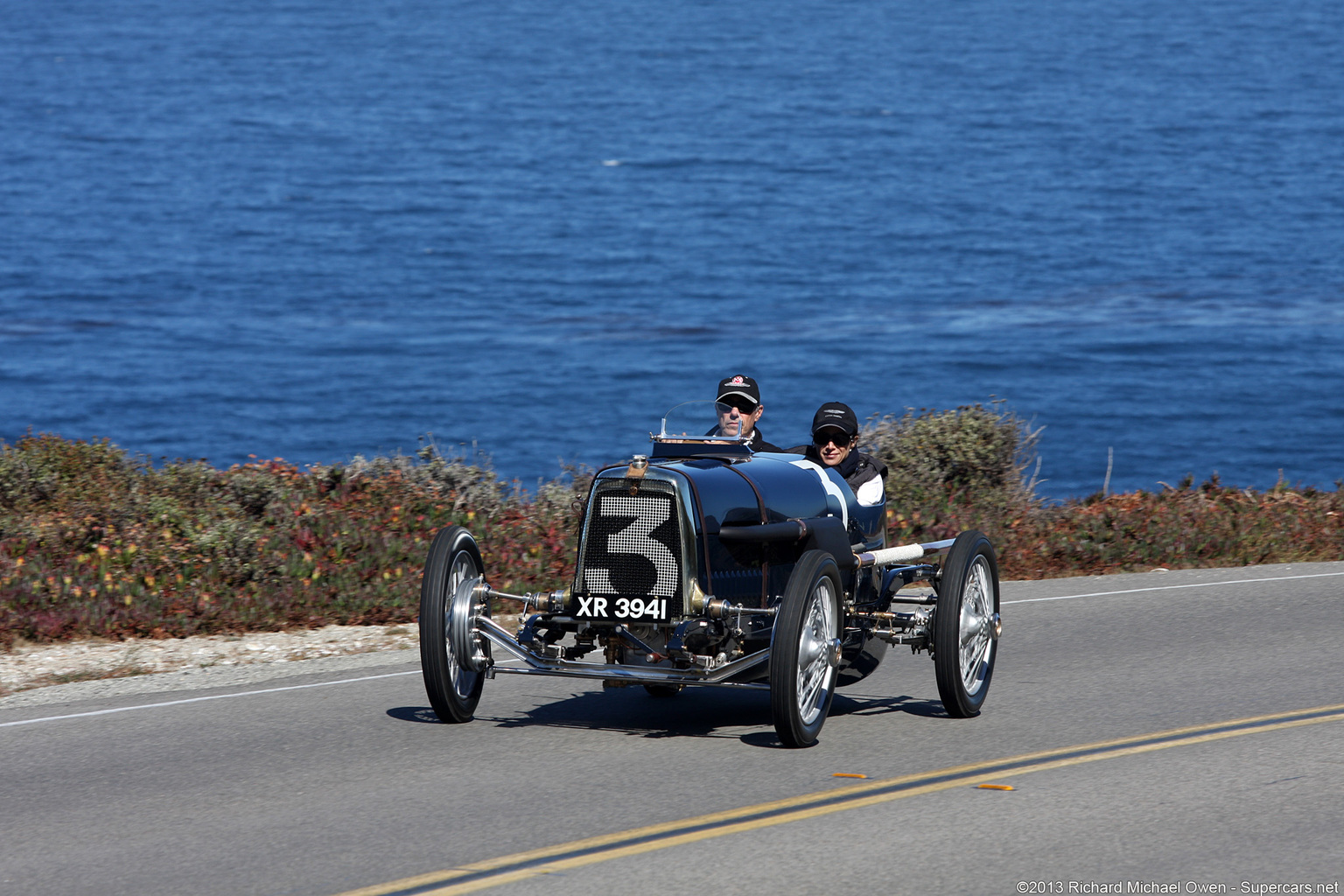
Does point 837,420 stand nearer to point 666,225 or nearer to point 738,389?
point 738,389

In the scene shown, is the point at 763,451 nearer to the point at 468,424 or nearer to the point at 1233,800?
the point at 1233,800

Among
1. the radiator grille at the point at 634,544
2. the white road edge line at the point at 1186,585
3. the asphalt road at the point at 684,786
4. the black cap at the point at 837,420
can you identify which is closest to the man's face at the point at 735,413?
the black cap at the point at 837,420

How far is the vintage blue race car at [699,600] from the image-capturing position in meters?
8.30

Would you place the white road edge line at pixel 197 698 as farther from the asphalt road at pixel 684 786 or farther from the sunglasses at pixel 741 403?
the sunglasses at pixel 741 403

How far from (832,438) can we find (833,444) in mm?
47

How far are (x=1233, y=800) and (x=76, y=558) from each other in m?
9.73

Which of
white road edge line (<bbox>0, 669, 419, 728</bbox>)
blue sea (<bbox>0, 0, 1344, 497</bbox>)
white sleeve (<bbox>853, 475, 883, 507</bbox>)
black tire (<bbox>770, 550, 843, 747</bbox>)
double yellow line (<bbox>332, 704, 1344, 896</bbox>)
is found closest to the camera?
double yellow line (<bbox>332, 704, 1344, 896</bbox>)

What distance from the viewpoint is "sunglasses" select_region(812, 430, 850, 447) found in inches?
401

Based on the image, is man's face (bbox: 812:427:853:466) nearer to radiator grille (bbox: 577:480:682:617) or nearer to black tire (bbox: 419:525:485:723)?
radiator grille (bbox: 577:480:682:617)

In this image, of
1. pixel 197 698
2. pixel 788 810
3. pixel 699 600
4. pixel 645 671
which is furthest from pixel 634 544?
pixel 197 698

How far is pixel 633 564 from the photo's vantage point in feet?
28.3

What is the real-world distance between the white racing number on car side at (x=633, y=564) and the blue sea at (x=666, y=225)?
1525 cm

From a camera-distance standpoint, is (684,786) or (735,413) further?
(735,413)

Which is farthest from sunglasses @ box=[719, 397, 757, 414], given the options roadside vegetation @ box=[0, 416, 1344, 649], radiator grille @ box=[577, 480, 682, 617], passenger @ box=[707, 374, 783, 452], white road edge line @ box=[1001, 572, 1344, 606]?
white road edge line @ box=[1001, 572, 1344, 606]
